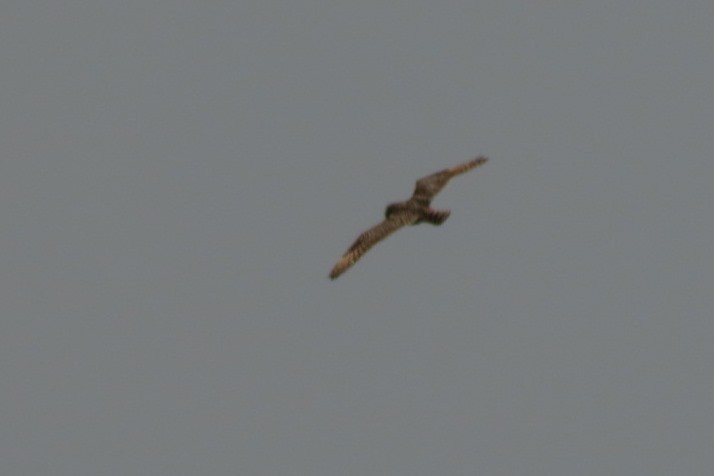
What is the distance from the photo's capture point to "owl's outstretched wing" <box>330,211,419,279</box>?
221 ft

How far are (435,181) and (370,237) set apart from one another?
942cm

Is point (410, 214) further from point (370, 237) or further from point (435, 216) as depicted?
point (370, 237)

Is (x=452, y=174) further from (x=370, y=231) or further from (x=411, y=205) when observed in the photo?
(x=370, y=231)

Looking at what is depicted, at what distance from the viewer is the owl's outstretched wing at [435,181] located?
75.6 m

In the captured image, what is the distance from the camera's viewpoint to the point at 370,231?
69500 millimetres

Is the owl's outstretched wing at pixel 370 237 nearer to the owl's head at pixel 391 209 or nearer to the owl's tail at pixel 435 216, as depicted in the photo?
the owl's head at pixel 391 209

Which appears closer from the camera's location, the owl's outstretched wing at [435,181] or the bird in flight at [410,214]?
the bird in flight at [410,214]

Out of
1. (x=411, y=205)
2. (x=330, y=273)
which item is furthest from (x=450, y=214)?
(x=330, y=273)

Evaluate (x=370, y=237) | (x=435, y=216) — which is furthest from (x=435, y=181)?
(x=370, y=237)

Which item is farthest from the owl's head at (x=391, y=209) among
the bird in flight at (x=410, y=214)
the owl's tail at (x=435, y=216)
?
the owl's tail at (x=435, y=216)

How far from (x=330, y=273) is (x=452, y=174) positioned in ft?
47.1

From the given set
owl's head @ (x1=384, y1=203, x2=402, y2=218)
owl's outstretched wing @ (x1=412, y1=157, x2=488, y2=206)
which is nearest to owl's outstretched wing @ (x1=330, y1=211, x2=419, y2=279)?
owl's head @ (x1=384, y1=203, x2=402, y2=218)

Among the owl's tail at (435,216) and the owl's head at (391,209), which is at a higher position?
the owl's head at (391,209)

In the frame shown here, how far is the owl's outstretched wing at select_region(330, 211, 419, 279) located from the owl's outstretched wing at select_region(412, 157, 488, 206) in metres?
2.42
